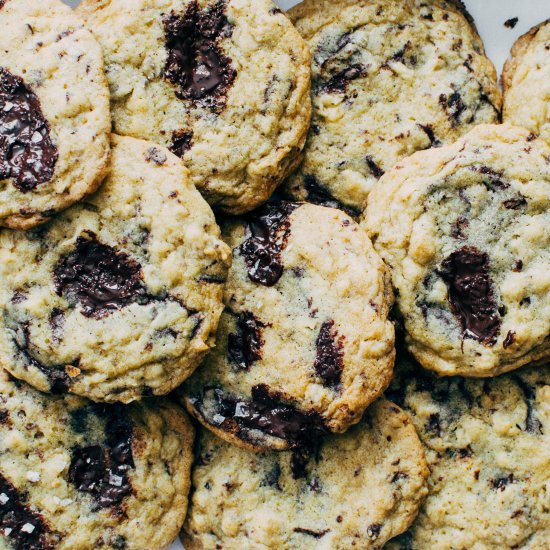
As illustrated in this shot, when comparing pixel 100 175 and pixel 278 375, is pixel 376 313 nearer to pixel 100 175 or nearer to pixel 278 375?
pixel 278 375

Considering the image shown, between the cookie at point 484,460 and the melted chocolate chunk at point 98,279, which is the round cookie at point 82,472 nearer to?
the melted chocolate chunk at point 98,279

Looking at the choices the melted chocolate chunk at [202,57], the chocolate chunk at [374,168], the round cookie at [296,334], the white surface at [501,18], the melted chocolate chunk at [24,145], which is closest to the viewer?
the melted chocolate chunk at [24,145]

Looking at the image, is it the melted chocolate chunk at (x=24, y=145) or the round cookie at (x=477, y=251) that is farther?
the round cookie at (x=477, y=251)

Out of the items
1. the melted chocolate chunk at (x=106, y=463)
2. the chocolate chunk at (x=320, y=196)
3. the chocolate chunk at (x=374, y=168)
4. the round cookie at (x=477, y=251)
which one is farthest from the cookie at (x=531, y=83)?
the melted chocolate chunk at (x=106, y=463)

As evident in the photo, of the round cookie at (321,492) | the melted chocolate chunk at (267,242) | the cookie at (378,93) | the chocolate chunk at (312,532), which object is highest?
the cookie at (378,93)

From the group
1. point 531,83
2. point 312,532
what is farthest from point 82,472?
point 531,83
